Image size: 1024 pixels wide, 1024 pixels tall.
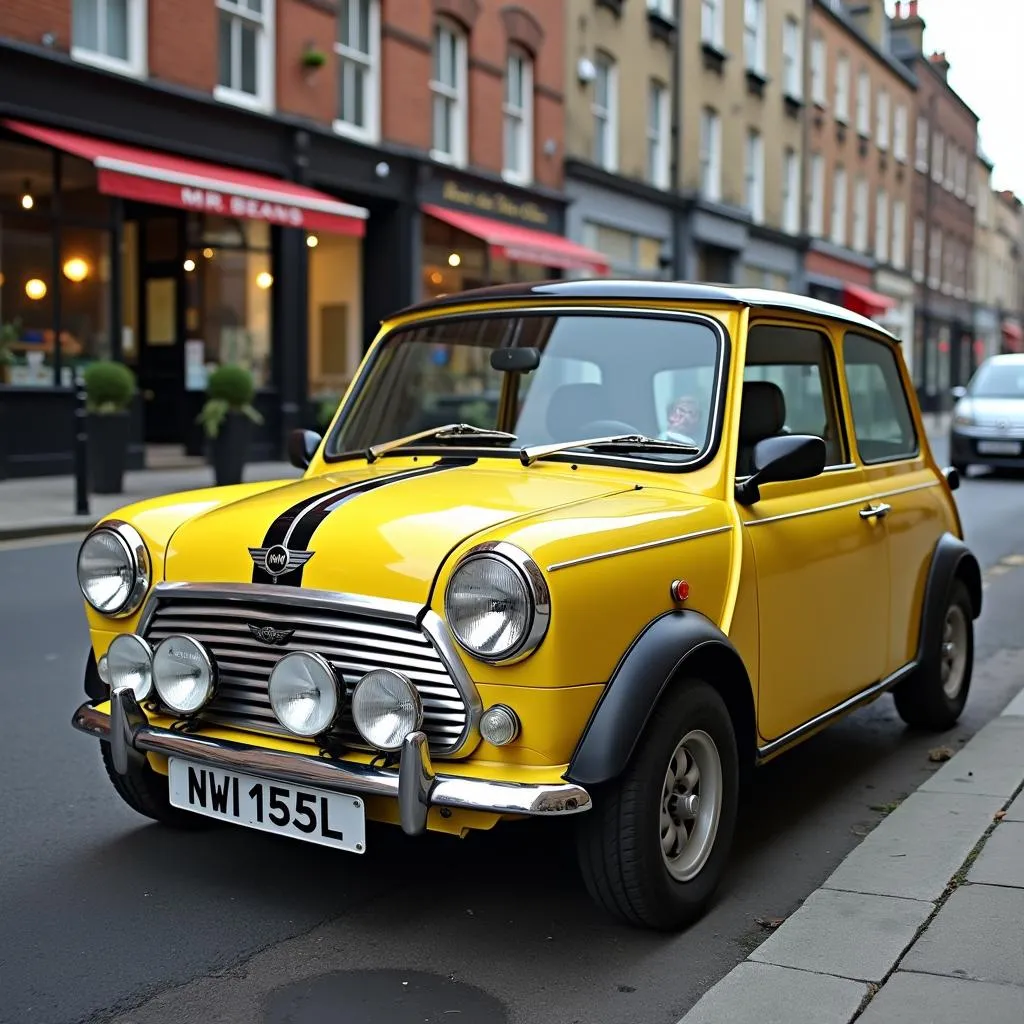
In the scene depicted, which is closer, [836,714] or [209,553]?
[209,553]

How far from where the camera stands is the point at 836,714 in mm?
4578

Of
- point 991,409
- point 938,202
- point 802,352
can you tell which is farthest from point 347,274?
point 938,202

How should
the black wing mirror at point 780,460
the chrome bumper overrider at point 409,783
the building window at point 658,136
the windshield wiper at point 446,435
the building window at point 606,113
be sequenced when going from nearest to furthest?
the chrome bumper overrider at point 409,783
the black wing mirror at point 780,460
the windshield wiper at point 446,435
the building window at point 606,113
the building window at point 658,136

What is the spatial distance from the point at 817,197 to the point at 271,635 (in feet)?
127

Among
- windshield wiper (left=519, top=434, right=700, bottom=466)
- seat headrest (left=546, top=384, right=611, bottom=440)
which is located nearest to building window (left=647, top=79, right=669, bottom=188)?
seat headrest (left=546, top=384, right=611, bottom=440)

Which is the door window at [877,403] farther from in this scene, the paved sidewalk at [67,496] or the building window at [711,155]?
the building window at [711,155]

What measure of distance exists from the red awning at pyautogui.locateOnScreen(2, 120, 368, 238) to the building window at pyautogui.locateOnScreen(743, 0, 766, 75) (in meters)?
18.6

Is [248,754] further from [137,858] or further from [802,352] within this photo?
[802,352]

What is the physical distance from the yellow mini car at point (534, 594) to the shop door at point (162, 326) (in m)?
14.8

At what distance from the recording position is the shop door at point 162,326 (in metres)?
19.0

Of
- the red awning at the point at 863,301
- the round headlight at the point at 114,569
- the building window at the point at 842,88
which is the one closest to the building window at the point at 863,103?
the building window at the point at 842,88

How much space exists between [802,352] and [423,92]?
18295mm

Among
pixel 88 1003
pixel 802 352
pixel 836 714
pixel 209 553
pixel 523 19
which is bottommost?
pixel 88 1003

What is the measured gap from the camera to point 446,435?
454 cm
